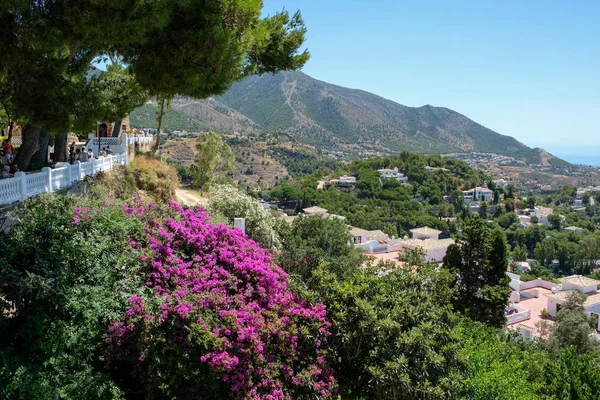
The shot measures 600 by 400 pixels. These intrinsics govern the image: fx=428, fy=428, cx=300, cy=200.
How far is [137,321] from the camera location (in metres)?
5.32

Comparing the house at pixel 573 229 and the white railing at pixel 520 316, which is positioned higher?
the white railing at pixel 520 316

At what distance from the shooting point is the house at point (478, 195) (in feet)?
323

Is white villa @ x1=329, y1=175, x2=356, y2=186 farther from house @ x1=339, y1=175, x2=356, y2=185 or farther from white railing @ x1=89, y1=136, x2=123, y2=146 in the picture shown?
white railing @ x1=89, y1=136, x2=123, y2=146

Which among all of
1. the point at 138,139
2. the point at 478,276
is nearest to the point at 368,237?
the point at 478,276

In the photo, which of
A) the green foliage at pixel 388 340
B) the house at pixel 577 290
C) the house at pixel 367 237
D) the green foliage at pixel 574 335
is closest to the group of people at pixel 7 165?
the green foliage at pixel 388 340

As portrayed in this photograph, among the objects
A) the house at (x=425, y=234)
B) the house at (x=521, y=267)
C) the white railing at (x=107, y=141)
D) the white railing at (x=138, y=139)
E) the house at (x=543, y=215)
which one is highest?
the white railing at (x=107, y=141)

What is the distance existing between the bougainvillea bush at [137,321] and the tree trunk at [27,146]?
4225 millimetres

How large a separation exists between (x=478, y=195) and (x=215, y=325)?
338 ft

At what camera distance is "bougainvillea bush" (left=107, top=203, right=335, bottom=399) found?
17.0 ft

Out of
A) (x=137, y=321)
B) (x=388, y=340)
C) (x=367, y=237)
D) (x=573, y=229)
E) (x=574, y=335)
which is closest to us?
(x=137, y=321)

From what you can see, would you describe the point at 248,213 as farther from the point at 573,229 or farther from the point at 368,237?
the point at 573,229

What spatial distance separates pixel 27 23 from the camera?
21.1 feet

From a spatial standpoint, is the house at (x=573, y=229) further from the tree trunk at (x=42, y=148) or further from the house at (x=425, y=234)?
the tree trunk at (x=42, y=148)

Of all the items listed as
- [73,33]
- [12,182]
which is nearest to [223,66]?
[73,33]
